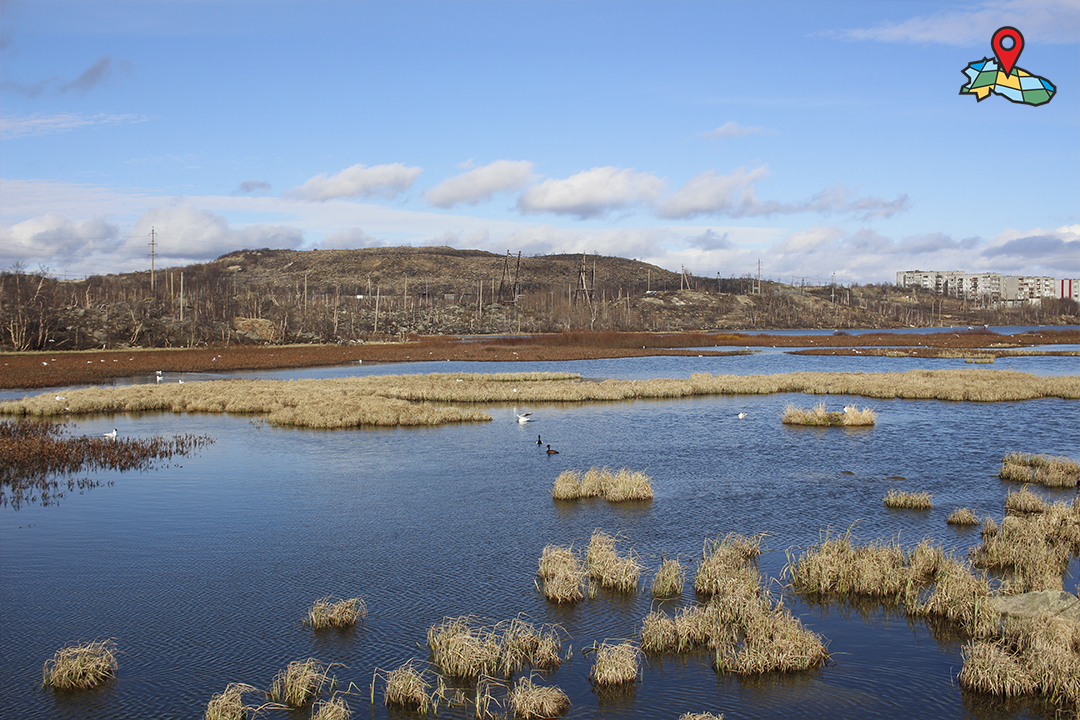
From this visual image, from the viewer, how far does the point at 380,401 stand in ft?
123

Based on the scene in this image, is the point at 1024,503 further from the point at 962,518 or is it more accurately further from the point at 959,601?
the point at 959,601

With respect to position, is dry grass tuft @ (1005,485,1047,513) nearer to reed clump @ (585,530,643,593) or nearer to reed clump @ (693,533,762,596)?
reed clump @ (693,533,762,596)

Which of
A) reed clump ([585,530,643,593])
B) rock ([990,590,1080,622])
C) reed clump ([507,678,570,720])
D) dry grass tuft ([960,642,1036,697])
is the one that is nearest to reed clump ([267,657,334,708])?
reed clump ([507,678,570,720])

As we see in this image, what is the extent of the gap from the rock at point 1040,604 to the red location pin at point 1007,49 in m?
10.4

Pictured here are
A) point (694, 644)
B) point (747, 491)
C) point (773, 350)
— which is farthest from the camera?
point (773, 350)

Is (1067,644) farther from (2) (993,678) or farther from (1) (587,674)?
(1) (587,674)

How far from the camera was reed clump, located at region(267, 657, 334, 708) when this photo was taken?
9758mm

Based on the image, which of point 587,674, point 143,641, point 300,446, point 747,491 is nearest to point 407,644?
point 587,674

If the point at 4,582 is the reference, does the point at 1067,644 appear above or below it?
above

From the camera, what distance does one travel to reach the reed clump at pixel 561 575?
517 inches

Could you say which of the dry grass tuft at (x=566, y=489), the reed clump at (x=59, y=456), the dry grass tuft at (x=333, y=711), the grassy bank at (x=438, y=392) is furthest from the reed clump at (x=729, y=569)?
the grassy bank at (x=438, y=392)

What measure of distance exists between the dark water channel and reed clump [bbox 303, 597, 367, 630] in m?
0.26

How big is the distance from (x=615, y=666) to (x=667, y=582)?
337cm

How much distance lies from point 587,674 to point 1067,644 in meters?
6.44
